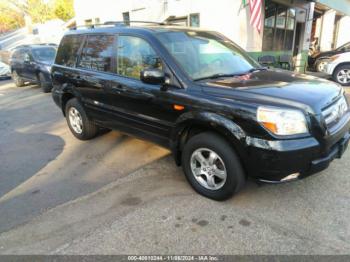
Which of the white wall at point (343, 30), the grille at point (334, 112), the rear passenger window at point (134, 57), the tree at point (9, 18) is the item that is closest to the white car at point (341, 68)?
the grille at point (334, 112)

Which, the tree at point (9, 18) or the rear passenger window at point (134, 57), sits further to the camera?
the tree at point (9, 18)

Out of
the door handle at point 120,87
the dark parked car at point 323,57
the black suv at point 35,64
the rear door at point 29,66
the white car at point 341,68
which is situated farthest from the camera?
the dark parked car at point 323,57

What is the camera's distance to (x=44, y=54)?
10.9 m

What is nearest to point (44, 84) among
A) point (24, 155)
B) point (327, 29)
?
point (24, 155)

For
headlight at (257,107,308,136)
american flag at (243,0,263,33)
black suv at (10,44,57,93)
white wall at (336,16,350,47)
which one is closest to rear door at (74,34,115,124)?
headlight at (257,107,308,136)

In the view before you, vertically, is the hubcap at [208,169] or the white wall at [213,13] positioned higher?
the white wall at [213,13]

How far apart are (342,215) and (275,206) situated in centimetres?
63

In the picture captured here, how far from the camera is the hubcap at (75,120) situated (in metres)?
5.21

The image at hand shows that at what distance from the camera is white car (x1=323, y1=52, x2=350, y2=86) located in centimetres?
938

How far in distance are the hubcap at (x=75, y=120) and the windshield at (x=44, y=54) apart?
6.09m

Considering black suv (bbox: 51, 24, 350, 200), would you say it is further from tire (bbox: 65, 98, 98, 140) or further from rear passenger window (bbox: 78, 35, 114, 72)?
tire (bbox: 65, 98, 98, 140)

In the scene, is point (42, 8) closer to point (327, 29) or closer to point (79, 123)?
point (327, 29)

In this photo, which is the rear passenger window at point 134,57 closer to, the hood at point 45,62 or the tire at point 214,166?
the tire at point 214,166

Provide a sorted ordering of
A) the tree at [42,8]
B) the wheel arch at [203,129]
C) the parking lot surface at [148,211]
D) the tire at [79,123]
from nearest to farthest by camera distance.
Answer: the parking lot surface at [148,211] < the wheel arch at [203,129] < the tire at [79,123] < the tree at [42,8]
